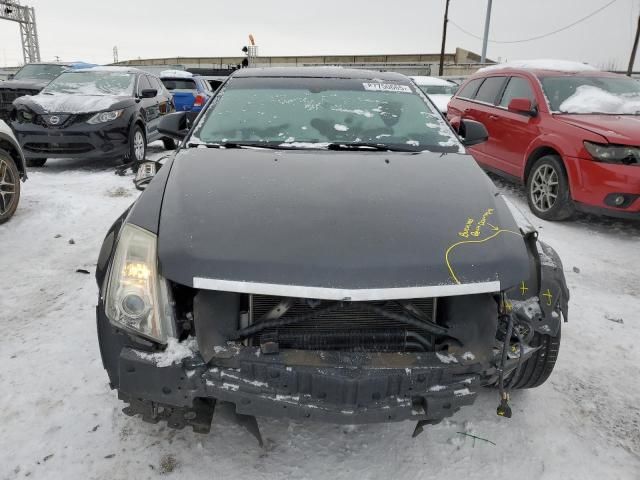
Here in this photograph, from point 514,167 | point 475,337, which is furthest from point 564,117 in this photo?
point 475,337

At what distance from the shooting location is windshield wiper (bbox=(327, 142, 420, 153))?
2.83 m

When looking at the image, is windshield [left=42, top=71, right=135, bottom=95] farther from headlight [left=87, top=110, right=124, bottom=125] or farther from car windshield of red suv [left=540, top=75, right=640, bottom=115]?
car windshield of red suv [left=540, top=75, right=640, bottom=115]

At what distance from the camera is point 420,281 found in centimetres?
175

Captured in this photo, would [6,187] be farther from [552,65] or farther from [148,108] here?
[552,65]

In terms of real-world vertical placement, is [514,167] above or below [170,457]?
above

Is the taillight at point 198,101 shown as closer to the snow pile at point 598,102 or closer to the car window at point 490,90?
the car window at point 490,90

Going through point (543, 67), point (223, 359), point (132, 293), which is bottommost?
point (223, 359)

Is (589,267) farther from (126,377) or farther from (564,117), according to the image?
(126,377)

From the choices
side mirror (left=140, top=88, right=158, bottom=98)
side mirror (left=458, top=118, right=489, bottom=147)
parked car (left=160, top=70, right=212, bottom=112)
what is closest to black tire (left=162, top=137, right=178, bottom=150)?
side mirror (left=140, top=88, right=158, bottom=98)

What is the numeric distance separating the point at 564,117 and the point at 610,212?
4.03 feet

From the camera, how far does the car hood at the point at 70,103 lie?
23.1 feet

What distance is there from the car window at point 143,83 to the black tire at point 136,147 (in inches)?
30.0

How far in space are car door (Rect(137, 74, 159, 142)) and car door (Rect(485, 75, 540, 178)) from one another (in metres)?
5.45

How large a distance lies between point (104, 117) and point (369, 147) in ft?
18.6
